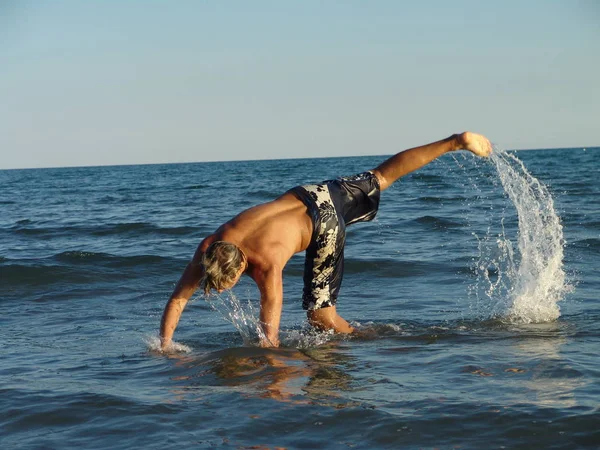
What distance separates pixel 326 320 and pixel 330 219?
97cm

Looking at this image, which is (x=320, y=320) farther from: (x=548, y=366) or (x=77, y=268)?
(x=77, y=268)

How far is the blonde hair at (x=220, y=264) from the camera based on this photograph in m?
5.19

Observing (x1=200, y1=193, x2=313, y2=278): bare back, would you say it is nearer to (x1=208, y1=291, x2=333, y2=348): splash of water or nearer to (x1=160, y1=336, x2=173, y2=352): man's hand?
(x1=208, y1=291, x2=333, y2=348): splash of water

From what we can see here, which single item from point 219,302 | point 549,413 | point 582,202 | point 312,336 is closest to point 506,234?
point 582,202

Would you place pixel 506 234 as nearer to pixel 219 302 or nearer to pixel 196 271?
pixel 219 302

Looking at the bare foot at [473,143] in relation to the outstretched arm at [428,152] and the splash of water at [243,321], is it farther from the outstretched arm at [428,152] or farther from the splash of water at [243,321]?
the splash of water at [243,321]

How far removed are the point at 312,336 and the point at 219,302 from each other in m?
2.03

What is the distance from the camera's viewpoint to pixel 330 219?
599 cm

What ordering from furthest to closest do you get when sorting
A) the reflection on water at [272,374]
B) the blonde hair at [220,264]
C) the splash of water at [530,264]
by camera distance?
the splash of water at [530,264] < the blonde hair at [220,264] < the reflection on water at [272,374]

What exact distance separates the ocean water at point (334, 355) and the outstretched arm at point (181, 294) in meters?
0.28

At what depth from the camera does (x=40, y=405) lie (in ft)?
15.9

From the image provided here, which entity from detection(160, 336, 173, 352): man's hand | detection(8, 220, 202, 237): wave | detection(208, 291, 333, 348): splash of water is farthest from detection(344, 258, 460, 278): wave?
detection(8, 220, 202, 237): wave

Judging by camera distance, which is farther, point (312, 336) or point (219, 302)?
point (219, 302)

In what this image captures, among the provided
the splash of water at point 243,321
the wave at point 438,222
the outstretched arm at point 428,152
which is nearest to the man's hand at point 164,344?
the splash of water at point 243,321
